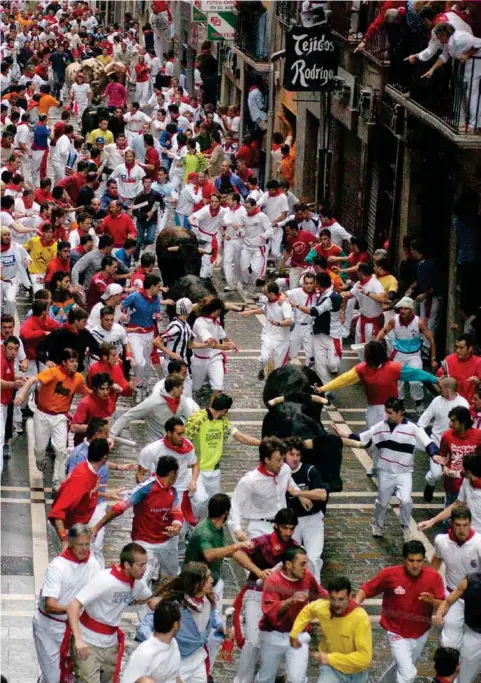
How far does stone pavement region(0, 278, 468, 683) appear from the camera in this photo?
46.0ft

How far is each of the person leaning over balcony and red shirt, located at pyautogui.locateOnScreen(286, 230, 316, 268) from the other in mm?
3378

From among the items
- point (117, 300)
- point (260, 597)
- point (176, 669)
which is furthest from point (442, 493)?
point (176, 669)

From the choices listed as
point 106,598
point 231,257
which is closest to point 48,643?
point 106,598

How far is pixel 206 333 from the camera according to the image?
19.2 m

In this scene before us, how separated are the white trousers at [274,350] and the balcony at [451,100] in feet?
10.6

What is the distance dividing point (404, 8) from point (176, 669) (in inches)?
607

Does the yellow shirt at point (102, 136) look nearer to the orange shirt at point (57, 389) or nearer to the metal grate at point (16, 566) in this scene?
the orange shirt at point (57, 389)

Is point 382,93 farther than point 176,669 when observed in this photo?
Yes

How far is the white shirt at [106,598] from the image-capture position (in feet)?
39.7

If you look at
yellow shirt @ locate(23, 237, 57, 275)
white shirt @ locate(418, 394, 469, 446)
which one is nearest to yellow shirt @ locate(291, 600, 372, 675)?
white shirt @ locate(418, 394, 469, 446)

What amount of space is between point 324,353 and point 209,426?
5670 millimetres

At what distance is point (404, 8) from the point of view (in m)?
24.9

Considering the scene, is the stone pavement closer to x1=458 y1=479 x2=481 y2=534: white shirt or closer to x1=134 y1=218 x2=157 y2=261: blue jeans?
x1=458 y1=479 x2=481 y2=534: white shirt

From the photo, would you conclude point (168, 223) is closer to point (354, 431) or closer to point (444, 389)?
point (354, 431)
